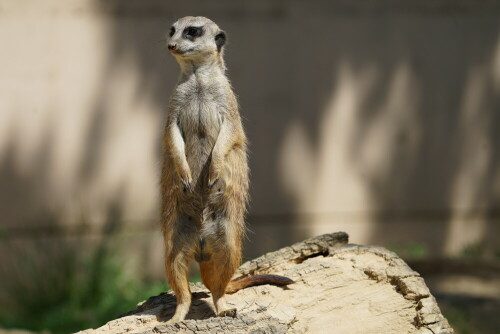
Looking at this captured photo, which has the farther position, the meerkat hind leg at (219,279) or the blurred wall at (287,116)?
the blurred wall at (287,116)

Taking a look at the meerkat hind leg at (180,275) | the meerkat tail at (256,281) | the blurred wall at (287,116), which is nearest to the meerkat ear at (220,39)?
the meerkat hind leg at (180,275)

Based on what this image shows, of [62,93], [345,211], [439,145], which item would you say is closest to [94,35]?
[62,93]

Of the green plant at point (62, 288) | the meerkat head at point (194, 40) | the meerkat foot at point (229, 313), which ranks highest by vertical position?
the meerkat head at point (194, 40)

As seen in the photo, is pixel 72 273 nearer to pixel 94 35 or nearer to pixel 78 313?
pixel 78 313

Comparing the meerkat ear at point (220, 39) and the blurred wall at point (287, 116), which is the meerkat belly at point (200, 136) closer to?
the meerkat ear at point (220, 39)

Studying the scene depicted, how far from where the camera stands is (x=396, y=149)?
790cm

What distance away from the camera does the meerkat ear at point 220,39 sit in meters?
4.29

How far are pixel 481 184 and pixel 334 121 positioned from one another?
5.39 ft

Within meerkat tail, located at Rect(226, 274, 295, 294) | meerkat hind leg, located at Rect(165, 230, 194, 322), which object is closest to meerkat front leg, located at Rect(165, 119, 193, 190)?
meerkat hind leg, located at Rect(165, 230, 194, 322)

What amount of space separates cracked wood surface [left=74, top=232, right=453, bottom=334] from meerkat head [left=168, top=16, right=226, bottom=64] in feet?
3.69

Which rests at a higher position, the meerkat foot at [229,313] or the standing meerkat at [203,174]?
the standing meerkat at [203,174]

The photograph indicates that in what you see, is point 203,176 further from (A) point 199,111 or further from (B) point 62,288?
(B) point 62,288

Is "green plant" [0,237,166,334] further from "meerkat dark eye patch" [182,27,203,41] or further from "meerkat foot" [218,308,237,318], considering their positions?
"meerkat dark eye patch" [182,27,203,41]

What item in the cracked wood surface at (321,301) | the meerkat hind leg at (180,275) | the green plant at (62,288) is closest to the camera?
the cracked wood surface at (321,301)
